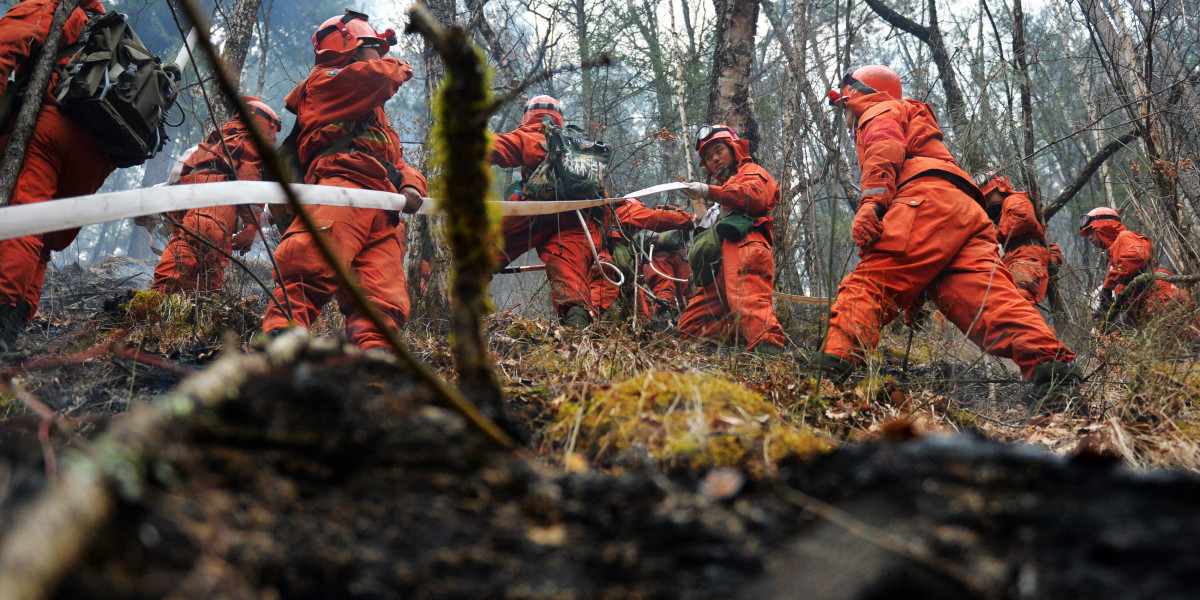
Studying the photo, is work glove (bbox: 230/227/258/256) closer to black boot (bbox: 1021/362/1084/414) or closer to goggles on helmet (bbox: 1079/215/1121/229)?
black boot (bbox: 1021/362/1084/414)

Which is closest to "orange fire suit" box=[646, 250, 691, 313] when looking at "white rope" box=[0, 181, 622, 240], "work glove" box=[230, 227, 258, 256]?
"work glove" box=[230, 227, 258, 256]

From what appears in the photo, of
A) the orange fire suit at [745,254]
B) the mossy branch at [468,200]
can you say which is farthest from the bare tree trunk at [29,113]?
the orange fire suit at [745,254]

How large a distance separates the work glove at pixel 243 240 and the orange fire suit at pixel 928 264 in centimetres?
575

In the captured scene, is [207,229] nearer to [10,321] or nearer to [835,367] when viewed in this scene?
[10,321]

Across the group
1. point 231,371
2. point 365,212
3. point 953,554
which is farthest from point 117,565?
point 365,212

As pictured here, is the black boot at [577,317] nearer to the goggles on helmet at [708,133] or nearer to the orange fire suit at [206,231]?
the goggles on helmet at [708,133]

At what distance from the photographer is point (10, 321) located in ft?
11.8

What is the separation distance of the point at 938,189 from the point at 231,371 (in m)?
4.38

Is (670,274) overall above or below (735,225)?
below

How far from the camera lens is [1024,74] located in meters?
6.22

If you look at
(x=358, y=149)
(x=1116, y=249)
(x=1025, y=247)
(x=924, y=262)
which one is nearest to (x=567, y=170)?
(x=358, y=149)

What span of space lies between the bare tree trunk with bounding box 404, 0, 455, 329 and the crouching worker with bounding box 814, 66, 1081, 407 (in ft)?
10.8

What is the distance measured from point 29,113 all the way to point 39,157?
854 mm

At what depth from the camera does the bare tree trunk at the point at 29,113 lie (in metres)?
2.92
